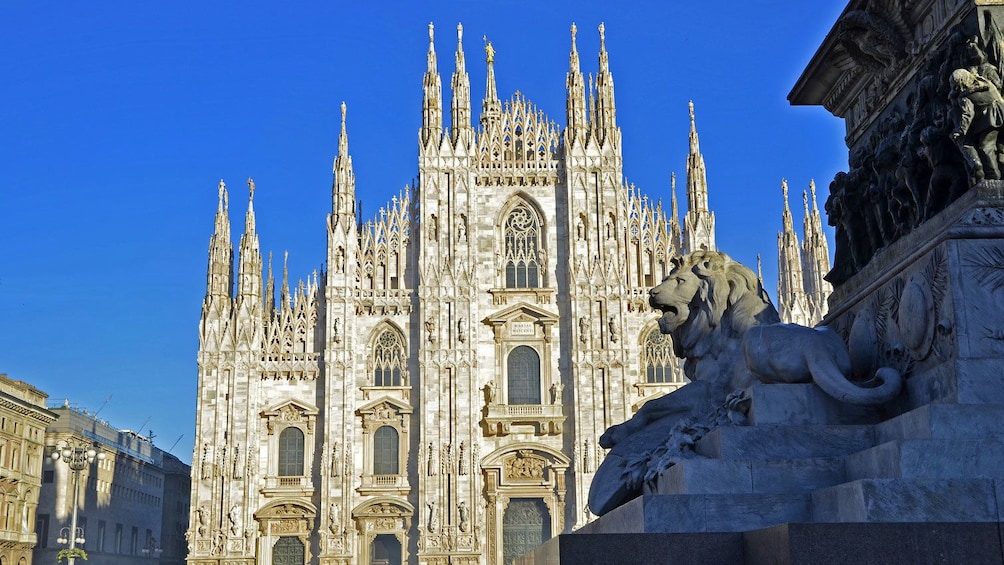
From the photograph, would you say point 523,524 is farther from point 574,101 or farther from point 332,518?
point 574,101

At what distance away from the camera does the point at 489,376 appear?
31.2 metres

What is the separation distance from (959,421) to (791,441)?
0.78 m

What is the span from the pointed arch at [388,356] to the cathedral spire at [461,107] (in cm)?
587

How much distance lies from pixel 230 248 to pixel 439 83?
26.0ft

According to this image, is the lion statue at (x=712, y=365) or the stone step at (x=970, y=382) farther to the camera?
the lion statue at (x=712, y=365)

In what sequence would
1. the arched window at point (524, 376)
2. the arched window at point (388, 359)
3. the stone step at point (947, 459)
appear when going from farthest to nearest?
the arched window at point (388, 359)
the arched window at point (524, 376)
the stone step at point (947, 459)

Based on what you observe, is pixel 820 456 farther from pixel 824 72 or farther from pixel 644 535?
pixel 824 72

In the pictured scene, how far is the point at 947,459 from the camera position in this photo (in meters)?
4.63

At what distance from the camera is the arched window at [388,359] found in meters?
31.4

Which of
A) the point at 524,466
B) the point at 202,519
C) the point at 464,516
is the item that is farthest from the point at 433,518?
the point at 202,519

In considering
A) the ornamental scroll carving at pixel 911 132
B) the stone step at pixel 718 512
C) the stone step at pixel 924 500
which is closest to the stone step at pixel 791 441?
the stone step at pixel 718 512

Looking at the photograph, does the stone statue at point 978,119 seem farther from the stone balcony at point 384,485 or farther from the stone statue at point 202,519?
the stone statue at point 202,519

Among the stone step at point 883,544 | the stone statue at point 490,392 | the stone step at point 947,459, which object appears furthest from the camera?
the stone statue at point 490,392

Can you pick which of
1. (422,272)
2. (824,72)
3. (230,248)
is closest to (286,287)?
(230,248)
